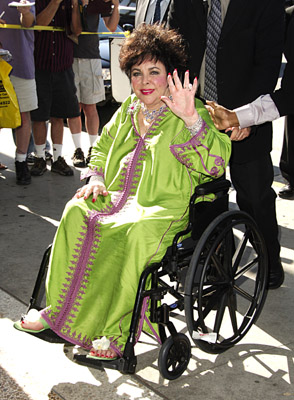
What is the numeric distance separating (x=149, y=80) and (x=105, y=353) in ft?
Result: 4.55

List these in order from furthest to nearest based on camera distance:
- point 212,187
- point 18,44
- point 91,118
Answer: point 91,118 < point 18,44 < point 212,187

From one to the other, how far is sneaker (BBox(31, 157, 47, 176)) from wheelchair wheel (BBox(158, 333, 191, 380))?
3.67 metres

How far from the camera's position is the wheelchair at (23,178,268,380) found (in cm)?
292

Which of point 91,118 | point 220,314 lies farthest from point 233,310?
point 91,118

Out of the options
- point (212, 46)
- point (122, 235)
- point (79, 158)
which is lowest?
point (79, 158)

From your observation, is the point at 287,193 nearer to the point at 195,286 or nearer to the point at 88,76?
the point at 88,76

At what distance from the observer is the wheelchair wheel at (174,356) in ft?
9.69

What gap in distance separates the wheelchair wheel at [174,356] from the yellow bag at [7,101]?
10.1 feet

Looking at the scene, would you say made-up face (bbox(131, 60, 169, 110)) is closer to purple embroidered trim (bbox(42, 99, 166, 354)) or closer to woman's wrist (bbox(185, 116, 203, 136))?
woman's wrist (bbox(185, 116, 203, 136))

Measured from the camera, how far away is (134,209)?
3.25 m

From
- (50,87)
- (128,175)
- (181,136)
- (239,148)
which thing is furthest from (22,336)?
(50,87)

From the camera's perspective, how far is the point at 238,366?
A: 325 centimetres

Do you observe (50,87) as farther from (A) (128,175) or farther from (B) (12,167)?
(A) (128,175)

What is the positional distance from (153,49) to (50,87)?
3.13 m
